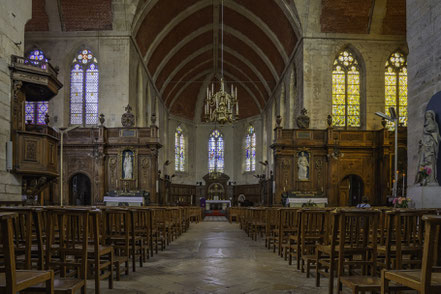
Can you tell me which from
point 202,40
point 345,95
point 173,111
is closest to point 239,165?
point 173,111

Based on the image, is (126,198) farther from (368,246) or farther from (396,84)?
(368,246)

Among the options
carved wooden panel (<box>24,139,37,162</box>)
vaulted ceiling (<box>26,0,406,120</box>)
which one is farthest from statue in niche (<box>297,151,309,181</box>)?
carved wooden panel (<box>24,139,37,162</box>)

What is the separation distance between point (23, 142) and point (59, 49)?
13.9 metres

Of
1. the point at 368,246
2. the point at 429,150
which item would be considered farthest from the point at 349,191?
the point at 368,246

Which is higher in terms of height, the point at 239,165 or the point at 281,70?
the point at 281,70

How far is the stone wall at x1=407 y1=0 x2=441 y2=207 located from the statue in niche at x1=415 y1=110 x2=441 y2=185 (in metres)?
0.31

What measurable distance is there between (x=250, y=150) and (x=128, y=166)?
A: 21024mm

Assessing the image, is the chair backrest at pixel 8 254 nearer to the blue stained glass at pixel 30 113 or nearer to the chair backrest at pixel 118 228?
the chair backrest at pixel 118 228

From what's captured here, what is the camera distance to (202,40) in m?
33.4

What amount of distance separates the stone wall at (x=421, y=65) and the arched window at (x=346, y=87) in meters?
9.66

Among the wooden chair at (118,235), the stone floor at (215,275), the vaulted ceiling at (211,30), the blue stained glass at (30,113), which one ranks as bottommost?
the stone floor at (215,275)

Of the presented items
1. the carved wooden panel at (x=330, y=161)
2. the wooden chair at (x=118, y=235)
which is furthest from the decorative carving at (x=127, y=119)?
the wooden chair at (x=118, y=235)

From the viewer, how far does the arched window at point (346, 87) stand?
897 inches

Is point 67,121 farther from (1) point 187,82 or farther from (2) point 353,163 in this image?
(1) point 187,82
